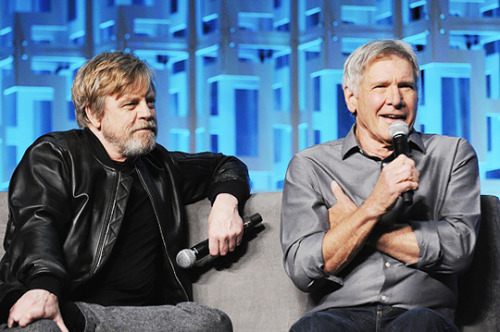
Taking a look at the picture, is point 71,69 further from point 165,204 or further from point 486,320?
point 486,320

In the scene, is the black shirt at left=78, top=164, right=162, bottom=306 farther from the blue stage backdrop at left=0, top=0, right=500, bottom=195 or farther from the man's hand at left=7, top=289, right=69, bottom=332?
the blue stage backdrop at left=0, top=0, right=500, bottom=195

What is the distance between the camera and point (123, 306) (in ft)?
6.60

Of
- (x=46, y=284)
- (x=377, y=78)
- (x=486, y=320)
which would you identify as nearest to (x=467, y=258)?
(x=486, y=320)

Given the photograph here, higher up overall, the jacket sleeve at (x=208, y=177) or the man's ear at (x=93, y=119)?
the man's ear at (x=93, y=119)

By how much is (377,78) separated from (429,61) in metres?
2.06

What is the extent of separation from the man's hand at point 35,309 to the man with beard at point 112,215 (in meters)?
0.06

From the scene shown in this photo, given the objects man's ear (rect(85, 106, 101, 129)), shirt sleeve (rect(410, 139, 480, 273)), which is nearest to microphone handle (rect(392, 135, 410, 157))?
shirt sleeve (rect(410, 139, 480, 273))

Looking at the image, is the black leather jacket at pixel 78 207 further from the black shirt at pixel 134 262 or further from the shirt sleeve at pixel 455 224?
the shirt sleeve at pixel 455 224

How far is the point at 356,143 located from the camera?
6.81ft

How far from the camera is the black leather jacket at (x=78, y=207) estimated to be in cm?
189

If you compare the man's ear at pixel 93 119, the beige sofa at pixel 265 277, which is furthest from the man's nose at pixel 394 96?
the man's ear at pixel 93 119

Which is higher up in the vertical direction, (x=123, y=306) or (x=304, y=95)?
(x=304, y=95)

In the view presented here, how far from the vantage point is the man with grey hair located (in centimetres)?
183

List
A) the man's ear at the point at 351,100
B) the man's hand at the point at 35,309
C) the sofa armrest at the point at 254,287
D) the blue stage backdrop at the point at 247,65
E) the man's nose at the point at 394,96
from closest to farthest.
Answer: the man's hand at the point at 35,309 < the man's nose at the point at 394,96 < the man's ear at the point at 351,100 < the sofa armrest at the point at 254,287 < the blue stage backdrop at the point at 247,65
